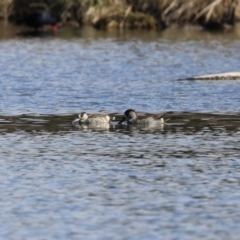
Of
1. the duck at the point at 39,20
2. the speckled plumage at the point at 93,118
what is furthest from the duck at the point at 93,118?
the duck at the point at 39,20

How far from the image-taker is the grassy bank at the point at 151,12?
1710 inches

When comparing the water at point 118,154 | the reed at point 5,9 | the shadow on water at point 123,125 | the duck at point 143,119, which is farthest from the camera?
the reed at point 5,9

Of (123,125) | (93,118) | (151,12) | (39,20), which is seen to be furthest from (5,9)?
(93,118)

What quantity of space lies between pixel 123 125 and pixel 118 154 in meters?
3.18

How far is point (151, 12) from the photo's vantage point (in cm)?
4466

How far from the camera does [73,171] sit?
14438mm

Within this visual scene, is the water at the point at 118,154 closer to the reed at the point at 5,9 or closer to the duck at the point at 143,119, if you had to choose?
the duck at the point at 143,119

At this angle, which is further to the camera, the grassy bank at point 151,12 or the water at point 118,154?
the grassy bank at point 151,12

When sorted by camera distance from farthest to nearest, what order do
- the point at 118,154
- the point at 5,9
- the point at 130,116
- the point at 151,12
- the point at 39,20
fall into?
the point at 5,9 < the point at 151,12 < the point at 39,20 < the point at 130,116 < the point at 118,154

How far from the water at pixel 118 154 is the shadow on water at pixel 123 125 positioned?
0.02m

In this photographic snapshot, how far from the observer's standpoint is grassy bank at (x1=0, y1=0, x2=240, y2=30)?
4344 cm

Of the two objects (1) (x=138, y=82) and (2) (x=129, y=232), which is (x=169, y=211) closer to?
(2) (x=129, y=232)

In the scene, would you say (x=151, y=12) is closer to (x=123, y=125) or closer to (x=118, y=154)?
(x=123, y=125)

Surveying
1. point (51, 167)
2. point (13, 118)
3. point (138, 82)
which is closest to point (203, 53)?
point (138, 82)
